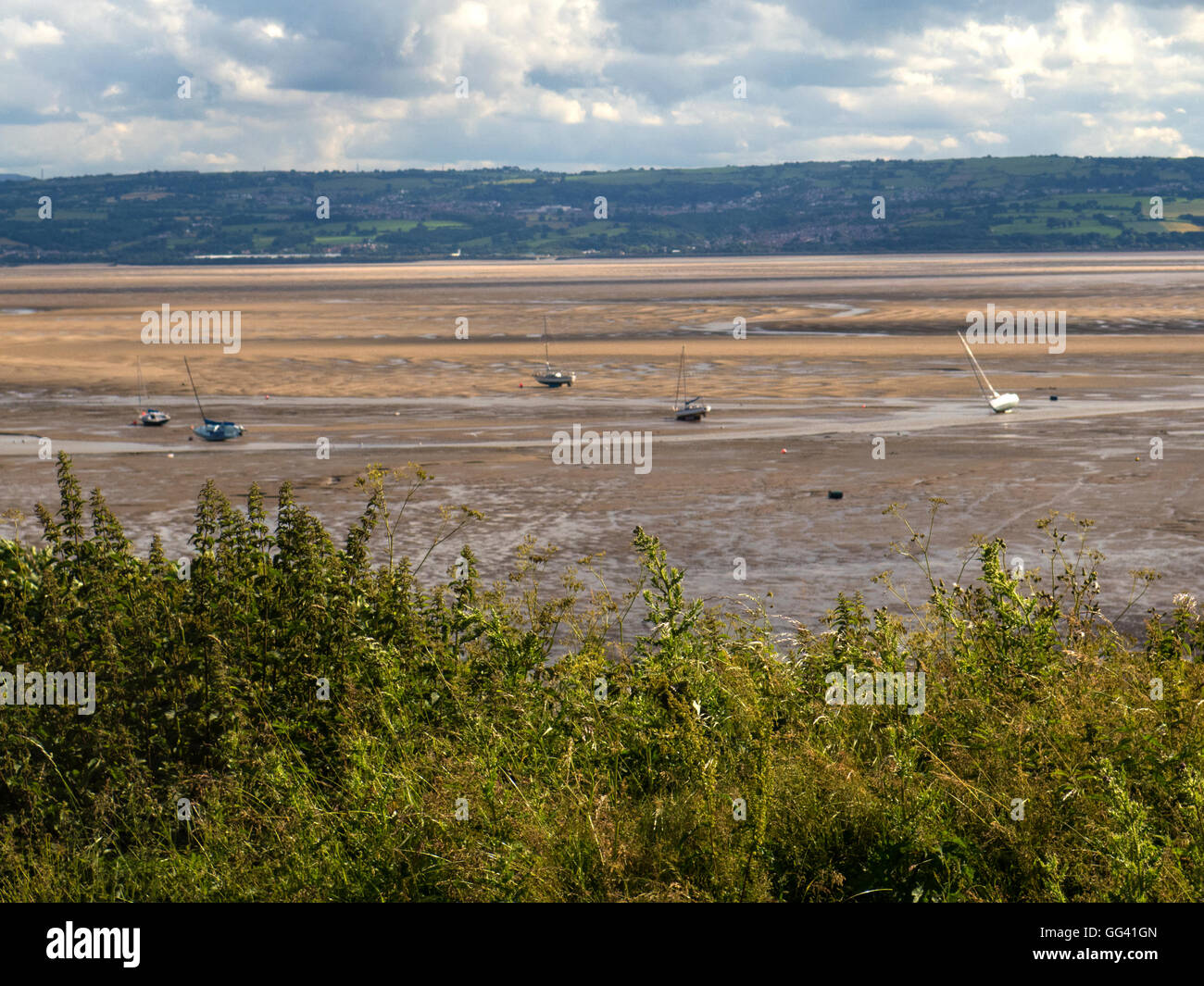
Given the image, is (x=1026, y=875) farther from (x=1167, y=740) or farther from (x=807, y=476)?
(x=807, y=476)

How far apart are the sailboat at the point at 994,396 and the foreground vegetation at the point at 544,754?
122 feet

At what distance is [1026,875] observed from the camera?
20.6 ft

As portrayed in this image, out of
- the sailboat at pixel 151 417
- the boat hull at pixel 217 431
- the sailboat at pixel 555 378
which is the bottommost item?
the boat hull at pixel 217 431

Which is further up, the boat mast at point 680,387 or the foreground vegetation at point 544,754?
the boat mast at point 680,387

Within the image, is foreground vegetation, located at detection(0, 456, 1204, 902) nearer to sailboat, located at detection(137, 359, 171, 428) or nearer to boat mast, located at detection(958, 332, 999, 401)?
sailboat, located at detection(137, 359, 171, 428)

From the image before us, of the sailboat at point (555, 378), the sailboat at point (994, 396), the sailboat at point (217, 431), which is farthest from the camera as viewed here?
the sailboat at point (555, 378)

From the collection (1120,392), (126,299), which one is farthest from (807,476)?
(126,299)

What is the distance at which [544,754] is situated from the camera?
762cm

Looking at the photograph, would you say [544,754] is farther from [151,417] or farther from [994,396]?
[994,396]

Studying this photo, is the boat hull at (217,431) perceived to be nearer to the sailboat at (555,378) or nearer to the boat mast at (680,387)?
the boat mast at (680,387)

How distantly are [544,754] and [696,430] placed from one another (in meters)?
36.0

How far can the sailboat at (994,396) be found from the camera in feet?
151

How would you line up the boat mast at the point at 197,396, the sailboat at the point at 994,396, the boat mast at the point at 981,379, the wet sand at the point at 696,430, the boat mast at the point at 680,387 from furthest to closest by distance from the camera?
the boat mast at the point at 981,379
the boat mast at the point at 680,387
the boat mast at the point at 197,396
the sailboat at the point at 994,396
the wet sand at the point at 696,430

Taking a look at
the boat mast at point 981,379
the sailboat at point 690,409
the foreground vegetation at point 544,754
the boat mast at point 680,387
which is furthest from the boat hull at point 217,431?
the foreground vegetation at point 544,754
